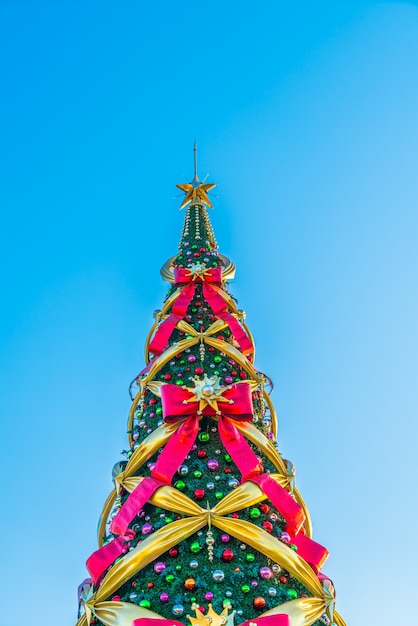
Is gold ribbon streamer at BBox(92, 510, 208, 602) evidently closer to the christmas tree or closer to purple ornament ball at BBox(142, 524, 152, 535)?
the christmas tree

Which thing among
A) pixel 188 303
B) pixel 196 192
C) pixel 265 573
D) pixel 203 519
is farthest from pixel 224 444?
pixel 196 192

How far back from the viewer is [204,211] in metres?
12.2

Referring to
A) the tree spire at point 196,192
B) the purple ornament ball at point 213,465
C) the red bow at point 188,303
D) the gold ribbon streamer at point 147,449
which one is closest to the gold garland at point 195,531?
the purple ornament ball at point 213,465

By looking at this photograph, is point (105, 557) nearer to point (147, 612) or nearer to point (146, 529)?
point (146, 529)

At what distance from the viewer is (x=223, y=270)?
33.5ft

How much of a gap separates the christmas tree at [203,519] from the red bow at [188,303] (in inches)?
3.8

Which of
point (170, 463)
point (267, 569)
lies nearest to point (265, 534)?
point (267, 569)

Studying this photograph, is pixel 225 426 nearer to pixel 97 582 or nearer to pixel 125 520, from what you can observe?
pixel 125 520

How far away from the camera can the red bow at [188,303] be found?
829 centimetres

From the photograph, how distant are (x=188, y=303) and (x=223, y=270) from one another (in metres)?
1.74

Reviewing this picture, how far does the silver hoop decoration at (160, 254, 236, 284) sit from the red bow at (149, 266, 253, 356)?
2.28 feet

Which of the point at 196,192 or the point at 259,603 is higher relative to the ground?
the point at 196,192

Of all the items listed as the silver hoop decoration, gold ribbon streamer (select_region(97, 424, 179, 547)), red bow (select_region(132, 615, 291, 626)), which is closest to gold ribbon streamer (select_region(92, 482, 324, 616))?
red bow (select_region(132, 615, 291, 626))

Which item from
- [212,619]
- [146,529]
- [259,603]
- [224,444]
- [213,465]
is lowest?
[212,619]
